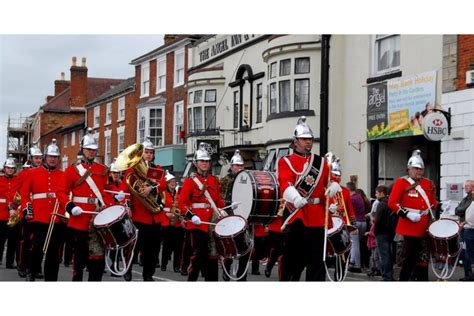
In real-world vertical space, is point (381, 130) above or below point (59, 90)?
below

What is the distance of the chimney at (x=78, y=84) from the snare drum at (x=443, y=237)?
35.7 metres

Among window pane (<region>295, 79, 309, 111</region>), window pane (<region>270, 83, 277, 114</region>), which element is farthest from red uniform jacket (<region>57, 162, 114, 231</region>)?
window pane (<region>270, 83, 277, 114</region>)

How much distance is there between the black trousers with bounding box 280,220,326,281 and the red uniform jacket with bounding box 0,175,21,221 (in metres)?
7.52

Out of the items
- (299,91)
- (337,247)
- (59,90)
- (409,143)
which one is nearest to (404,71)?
(409,143)

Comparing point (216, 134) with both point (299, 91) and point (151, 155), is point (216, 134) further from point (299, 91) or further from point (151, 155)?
point (151, 155)

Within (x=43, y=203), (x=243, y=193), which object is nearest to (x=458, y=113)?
(x=243, y=193)

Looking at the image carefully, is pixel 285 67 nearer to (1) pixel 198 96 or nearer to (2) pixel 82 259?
(1) pixel 198 96

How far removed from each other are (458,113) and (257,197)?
6.18 meters

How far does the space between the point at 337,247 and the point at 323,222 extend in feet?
6.35

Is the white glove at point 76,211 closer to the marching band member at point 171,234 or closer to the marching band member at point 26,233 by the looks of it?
the marching band member at point 26,233

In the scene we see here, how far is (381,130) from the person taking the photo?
21391 millimetres

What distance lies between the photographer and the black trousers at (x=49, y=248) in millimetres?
11000

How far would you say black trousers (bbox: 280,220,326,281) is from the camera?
33.0 ft

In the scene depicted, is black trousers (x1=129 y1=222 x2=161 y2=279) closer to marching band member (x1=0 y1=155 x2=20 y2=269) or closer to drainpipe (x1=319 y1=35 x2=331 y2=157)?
marching band member (x1=0 y1=155 x2=20 y2=269)
